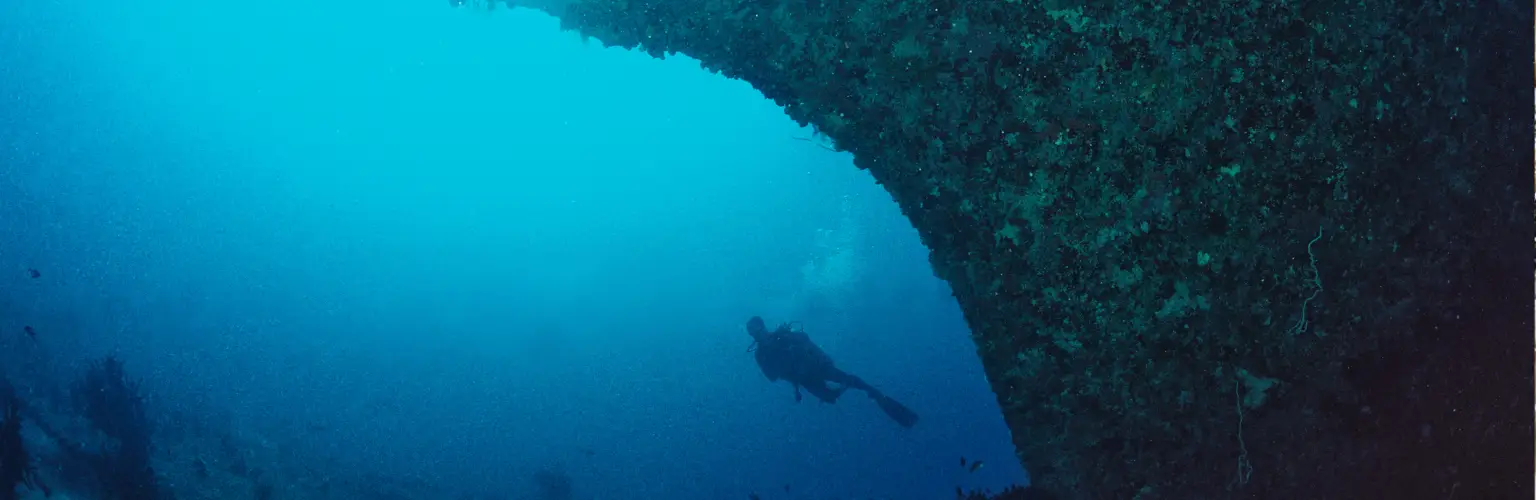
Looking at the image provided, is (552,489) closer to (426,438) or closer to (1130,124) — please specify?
(426,438)

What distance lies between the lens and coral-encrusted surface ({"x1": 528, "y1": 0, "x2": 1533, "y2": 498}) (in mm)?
1437

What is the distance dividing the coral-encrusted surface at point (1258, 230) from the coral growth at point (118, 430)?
543 inches

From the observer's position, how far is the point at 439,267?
180 feet

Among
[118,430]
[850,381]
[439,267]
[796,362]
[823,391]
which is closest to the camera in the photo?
[118,430]

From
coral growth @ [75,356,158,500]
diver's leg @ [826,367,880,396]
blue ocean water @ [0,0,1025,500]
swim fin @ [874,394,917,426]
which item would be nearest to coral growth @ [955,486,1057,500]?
blue ocean water @ [0,0,1025,500]

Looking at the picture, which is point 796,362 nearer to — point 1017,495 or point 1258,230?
point 1017,495

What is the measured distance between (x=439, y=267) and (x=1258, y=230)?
199 feet

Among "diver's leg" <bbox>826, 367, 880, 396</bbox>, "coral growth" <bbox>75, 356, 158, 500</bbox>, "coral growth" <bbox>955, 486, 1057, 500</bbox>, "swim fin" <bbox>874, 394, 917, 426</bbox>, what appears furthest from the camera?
"swim fin" <bbox>874, 394, 917, 426</bbox>

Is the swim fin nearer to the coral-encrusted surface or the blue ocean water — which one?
the blue ocean water

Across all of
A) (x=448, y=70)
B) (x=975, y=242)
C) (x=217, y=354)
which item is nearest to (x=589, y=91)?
(x=448, y=70)

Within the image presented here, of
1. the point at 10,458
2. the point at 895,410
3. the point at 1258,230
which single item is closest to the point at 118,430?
the point at 10,458

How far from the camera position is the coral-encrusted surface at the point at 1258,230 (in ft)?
4.71

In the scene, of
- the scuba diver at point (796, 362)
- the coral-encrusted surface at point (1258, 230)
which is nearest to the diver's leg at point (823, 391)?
the scuba diver at point (796, 362)

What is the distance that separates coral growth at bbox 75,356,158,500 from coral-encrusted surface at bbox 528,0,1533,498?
45.2 feet
